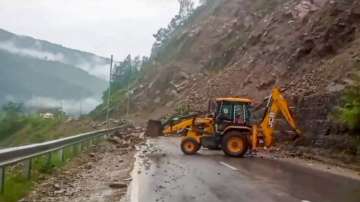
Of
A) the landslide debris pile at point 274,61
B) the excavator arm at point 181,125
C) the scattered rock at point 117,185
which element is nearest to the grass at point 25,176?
the scattered rock at point 117,185

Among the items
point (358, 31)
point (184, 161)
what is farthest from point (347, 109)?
point (358, 31)

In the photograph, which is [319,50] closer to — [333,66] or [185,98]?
[333,66]

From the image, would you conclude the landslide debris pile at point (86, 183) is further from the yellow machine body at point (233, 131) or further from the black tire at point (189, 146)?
the yellow machine body at point (233, 131)

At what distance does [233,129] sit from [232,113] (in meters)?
0.72

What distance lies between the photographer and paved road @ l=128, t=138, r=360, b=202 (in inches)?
456

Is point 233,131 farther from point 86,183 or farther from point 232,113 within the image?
point 86,183

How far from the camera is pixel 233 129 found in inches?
959

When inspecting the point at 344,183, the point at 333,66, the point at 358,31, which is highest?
the point at 358,31

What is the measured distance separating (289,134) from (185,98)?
34.9 metres

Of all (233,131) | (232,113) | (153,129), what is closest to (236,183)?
(233,131)

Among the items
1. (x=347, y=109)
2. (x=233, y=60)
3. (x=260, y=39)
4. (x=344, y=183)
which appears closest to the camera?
(x=344, y=183)

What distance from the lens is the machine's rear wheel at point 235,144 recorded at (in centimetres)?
2370

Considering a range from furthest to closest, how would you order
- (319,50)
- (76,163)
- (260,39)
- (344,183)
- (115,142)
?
1. (260,39)
2. (319,50)
3. (115,142)
4. (76,163)
5. (344,183)

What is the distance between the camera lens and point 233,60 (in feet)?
196
